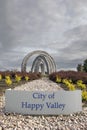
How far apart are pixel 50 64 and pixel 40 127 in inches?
1292

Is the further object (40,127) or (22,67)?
(22,67)

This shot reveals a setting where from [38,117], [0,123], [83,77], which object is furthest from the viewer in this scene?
[83,77]

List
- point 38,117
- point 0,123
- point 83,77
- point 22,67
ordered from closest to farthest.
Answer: point 0,123
point 38,117
point 83,77
point 22,67

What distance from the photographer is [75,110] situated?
1066 cm

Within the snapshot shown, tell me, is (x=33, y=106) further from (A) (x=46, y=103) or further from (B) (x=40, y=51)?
(B) (x=40, y=51)

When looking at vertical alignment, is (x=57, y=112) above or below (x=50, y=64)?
below

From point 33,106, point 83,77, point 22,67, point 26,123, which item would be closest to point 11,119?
point 26,123

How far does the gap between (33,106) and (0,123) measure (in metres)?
1.78

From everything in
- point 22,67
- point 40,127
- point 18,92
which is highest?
point 22,67

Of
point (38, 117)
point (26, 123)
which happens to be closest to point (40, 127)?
point (26, 123)

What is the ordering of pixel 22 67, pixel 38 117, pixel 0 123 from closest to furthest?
pixel 0 123 < pixel 38 117 < pixel 22 67

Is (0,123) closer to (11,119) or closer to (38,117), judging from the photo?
(11,119)

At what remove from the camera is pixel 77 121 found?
381 inches

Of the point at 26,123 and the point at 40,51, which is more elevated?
the point at 40,51
